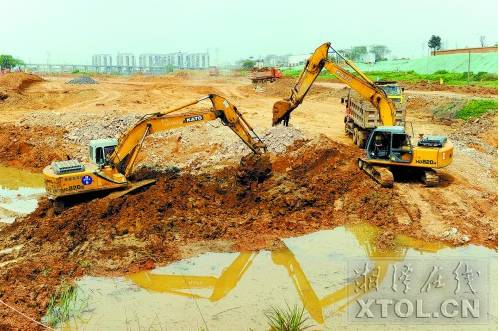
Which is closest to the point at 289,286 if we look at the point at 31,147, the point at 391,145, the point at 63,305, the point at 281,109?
the point at 63,305

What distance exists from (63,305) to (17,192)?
419 inches

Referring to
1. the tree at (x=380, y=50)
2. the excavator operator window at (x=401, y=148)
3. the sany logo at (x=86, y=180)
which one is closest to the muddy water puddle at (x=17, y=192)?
the sany logo at (x=86, y=180)

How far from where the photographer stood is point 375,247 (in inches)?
531

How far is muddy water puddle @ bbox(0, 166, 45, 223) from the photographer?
1702 centimetres

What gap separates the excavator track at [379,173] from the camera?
1586 cm

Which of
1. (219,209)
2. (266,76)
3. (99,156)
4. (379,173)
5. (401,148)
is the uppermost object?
(266,76)

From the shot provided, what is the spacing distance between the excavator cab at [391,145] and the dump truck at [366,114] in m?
2.05

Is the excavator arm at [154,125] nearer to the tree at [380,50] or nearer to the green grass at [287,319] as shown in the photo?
the green grass at [287,319]

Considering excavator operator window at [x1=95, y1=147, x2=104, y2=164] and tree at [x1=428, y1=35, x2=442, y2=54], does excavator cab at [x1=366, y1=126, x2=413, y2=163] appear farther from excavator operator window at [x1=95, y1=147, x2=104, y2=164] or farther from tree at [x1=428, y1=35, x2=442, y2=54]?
tree at [x1=428, y1=35, x2=442, y2=54]

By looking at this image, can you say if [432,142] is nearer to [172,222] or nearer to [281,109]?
[281,109]

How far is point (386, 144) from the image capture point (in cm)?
1642

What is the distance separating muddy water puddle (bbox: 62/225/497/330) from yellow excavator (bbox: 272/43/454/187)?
10.1 ft

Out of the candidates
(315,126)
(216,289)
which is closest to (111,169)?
(216,289)

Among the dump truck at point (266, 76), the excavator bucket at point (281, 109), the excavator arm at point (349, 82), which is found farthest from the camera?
the dump truck at point (266, 76)
